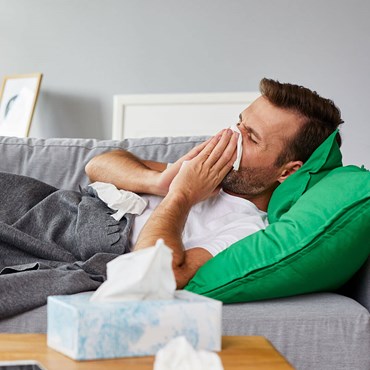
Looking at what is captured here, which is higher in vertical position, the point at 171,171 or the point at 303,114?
the point at 303,114

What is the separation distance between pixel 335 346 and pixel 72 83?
11.7 ft

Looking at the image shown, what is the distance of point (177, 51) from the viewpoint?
4863 mm

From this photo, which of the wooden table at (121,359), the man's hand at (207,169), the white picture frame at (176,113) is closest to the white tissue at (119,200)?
the man's hand at (207,169)

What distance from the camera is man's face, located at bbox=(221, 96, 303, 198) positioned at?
7.57 ft

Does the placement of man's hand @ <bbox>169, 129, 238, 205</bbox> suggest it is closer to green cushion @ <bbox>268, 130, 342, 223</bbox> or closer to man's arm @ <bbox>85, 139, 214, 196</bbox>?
man's arm @ <bbox>85, 139, 214, 196</bbox>

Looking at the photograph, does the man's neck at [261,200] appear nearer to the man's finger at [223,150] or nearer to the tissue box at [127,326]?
the man's finger at [223,150]

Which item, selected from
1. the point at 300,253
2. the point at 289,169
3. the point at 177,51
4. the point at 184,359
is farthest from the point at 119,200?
the point at 177,51

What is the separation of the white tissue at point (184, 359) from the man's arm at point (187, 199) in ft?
2.81

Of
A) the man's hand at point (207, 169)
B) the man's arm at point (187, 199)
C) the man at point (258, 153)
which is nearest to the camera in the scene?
the man's arm at point (187, 199)

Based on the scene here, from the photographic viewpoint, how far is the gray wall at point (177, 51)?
4.62 metres

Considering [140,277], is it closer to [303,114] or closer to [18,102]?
[303,114]

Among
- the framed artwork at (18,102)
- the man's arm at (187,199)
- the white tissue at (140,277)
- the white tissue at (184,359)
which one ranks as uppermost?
the white tissue at (140,277)

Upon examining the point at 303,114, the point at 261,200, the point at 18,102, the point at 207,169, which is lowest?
the point at 18,102

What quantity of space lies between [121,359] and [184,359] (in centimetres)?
18
